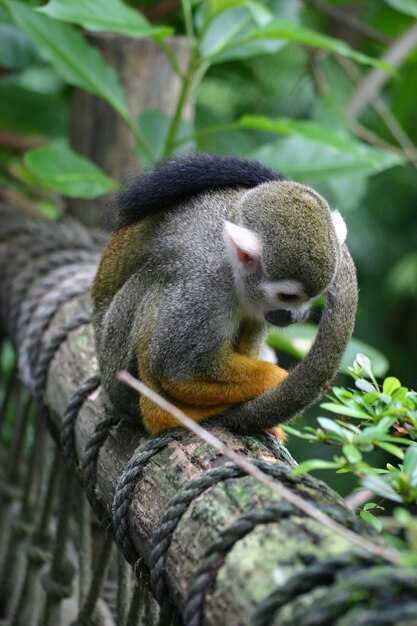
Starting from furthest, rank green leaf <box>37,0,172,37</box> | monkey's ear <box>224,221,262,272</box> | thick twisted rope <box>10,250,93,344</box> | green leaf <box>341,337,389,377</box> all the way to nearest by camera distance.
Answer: thick twisted rope <box>10,250,93,344</box>, green leaf <box>341,337,389,377</box>, green leaf <box>37,0,172,37</box>, monkey's ear <box>224,221,262,272</box>

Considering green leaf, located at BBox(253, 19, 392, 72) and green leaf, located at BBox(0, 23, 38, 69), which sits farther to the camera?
green leaf, located at BBox(0, 23, 38, 69)

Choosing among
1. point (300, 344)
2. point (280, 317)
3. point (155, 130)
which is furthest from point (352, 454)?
point (155, 130)

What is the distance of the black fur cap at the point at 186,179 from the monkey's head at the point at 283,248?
0.31 ft

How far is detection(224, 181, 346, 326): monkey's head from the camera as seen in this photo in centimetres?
175

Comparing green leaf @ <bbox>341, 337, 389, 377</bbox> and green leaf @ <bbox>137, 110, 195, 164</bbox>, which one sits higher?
green leaf @ <bbox>137, 110, 195, 164</bbox>

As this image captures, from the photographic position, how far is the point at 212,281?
1862 millimetres

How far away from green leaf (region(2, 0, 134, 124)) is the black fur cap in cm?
111

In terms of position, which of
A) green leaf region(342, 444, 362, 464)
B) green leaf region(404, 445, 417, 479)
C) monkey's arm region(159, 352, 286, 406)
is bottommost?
monkey's arm region(159, 352, 286, 406)

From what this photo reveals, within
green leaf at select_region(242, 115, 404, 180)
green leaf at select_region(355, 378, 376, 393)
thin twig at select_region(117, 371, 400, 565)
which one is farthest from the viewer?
green leaf at select_region(242, 115, 404, 180)

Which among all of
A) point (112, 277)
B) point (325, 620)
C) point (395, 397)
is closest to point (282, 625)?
point (325, 620)

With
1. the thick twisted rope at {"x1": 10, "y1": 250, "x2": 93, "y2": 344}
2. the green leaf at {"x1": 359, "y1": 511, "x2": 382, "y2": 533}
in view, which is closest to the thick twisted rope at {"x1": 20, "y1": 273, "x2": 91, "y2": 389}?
the thick twisted rope at {"x1": 10, "y1": 250, "x2": 93, "y2": 344}

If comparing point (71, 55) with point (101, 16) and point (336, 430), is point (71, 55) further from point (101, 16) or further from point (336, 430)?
point (336, 430)

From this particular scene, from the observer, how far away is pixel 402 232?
19.1 feet

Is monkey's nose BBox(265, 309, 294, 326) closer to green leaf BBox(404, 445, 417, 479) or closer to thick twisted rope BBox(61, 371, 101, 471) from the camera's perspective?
thick twisted rope BBox(61, 371, 101, 471)
